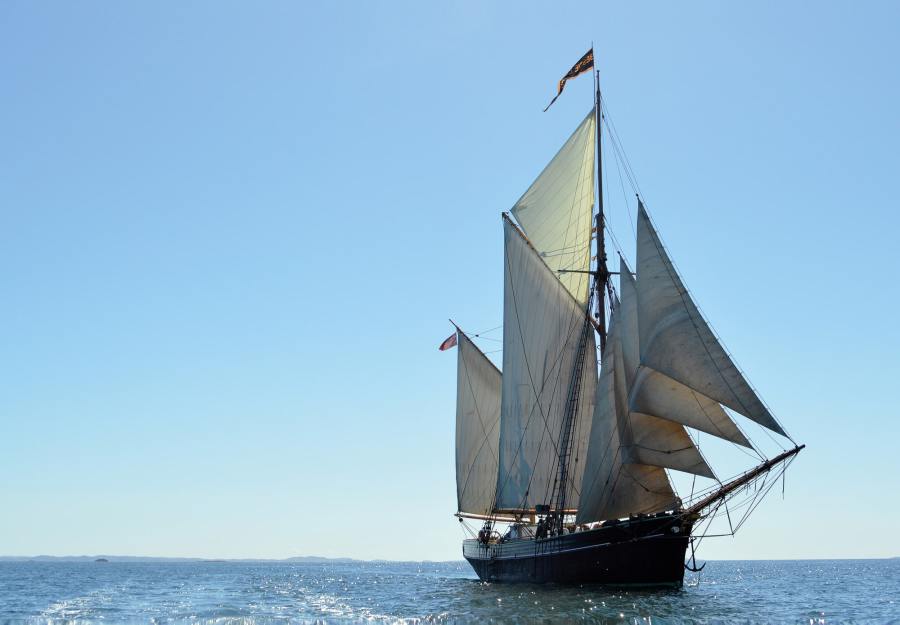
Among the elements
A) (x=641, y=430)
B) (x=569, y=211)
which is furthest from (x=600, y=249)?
(x=641, y=430)

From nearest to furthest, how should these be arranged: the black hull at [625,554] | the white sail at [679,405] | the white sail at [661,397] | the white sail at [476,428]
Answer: the white sail at [679,405]
the white sail at [661,397]
the black hull at [625,554]
the white sail at [476,428]

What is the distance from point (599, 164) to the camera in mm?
57938

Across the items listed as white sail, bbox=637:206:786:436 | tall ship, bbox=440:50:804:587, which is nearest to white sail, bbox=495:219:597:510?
tall ship, bbox=440:50:804:587

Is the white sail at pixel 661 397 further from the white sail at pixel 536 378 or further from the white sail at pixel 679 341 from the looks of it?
the white sail at pixel 536 378

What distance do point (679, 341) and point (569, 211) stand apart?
775 inches

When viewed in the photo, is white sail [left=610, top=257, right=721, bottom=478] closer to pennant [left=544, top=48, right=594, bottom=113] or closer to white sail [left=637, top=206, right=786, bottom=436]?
white sail [left=637, top=206, right=786, bottom=436]

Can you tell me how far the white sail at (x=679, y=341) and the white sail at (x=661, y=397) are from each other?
0.86 m

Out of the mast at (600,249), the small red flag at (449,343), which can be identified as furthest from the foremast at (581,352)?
the small red flag at (449,343)

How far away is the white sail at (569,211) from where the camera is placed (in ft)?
193

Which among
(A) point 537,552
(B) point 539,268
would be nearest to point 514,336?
(B) point 539,268

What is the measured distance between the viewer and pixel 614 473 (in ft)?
151

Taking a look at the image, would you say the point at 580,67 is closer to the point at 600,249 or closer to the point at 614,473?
the point at 600,249

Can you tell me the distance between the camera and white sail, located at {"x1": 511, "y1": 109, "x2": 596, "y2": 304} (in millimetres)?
58719

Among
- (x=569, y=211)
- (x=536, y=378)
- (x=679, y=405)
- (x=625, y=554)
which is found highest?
(x=569, y=211)
